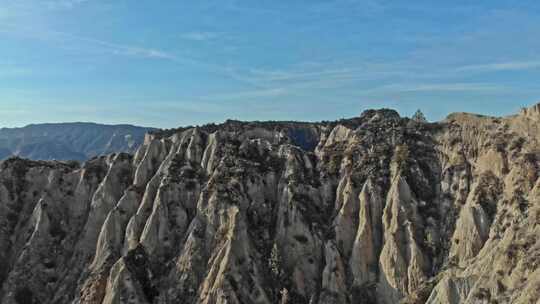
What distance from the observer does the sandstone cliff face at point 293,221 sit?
52250 mm

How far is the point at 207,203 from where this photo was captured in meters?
63.3

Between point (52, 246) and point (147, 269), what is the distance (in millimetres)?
16838

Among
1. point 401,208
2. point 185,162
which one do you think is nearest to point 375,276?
point 401,208

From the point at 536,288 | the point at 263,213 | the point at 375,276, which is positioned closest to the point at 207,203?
the point at 263,213

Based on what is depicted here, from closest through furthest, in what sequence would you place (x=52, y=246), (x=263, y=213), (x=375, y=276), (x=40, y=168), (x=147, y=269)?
1. (x=375, y=276)
2. (x=147, y=269)
3. (x=263, y=213)
4. (x=52, y=246)
5. (x=40, y=168)

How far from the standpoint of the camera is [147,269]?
59938mm

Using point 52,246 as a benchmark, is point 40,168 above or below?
above

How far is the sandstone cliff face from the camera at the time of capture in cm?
5225

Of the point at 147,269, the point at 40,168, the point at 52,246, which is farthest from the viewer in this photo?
the point at 40,168

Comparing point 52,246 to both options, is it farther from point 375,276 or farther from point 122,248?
point 375,276

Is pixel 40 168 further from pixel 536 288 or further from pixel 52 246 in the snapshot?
pixel 536 288

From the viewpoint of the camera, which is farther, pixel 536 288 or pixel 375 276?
pixel 375 276

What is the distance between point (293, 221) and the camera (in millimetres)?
61406

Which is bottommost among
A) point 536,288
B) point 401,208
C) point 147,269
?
point 147,269
